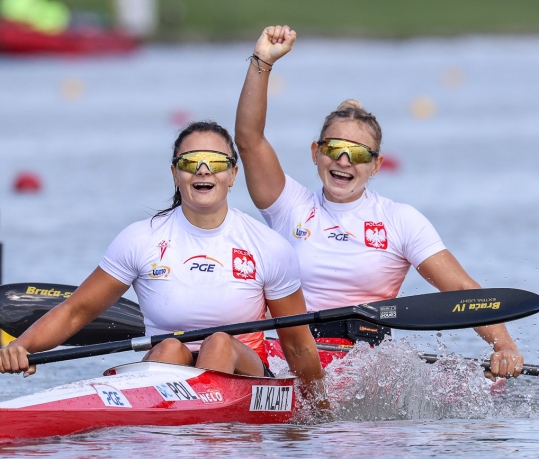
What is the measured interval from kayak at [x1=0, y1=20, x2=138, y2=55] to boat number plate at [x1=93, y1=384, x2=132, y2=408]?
4499cm

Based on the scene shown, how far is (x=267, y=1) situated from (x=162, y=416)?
72281 mm

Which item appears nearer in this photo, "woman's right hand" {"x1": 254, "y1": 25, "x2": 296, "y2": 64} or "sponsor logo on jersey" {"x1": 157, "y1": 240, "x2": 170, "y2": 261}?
"sponsor logo on jersey" {"x1": 157, "y1": 240, "x2": 170, "y2": 261}

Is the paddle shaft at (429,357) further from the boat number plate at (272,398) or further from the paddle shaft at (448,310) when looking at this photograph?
the boat number plate at (272,398)

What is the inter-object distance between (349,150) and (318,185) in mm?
10098

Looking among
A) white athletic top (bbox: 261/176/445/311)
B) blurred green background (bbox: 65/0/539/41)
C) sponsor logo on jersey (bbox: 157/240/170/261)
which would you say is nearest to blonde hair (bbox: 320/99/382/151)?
white athletic top (bbox: 261/176/445/311)

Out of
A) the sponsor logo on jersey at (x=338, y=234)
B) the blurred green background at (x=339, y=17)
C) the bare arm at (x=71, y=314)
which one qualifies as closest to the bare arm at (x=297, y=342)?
the bare arm at (x=71, y=314)

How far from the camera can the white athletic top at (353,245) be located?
675 cm

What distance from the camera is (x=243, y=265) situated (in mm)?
5801

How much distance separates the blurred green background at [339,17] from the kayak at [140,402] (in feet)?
187

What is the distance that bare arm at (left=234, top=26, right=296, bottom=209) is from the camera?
6.43m

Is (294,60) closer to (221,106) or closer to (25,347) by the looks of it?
(221,106)

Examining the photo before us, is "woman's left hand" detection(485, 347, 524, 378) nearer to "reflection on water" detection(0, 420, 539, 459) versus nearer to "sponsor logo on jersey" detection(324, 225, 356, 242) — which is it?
"reflection on water" detection(0, 420, 539, 459)

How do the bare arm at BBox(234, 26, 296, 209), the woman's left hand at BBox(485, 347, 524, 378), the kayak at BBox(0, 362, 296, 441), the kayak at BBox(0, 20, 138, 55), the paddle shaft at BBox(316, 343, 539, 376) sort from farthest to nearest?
the kayak at BBox(0, 20, 138, 55)
the paddle shaft at BBox(316, 343, 539, 376)
the bare arm at BBox(234, 26, 296, 209)
the woman's left hand at BBox(485, 347, 524, 378)
the kayak at BBox(0, 362, 296, 441)

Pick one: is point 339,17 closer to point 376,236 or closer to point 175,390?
point 376,236
